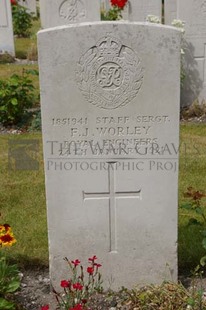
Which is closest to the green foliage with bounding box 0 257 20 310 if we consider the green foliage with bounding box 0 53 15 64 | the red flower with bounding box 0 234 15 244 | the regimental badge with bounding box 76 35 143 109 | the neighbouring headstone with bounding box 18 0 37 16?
the red flower with bounding box 0 234 15 244

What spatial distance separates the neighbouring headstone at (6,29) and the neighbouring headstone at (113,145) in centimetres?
907

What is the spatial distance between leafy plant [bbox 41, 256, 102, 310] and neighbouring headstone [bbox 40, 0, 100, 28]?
7.09 meters

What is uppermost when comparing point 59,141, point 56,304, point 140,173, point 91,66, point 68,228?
point 91,66

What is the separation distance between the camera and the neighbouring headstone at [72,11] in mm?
9859

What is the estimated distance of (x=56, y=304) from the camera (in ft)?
11.4

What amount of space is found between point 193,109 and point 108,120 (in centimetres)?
453

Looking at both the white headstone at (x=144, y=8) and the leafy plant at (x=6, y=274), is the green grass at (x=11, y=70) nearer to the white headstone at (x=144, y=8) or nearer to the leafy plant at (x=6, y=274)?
the white headstone at (x=144, y=8)

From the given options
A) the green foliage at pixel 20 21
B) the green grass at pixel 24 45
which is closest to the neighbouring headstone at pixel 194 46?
the green grass at pixel 24 45

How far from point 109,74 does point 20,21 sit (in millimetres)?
13108

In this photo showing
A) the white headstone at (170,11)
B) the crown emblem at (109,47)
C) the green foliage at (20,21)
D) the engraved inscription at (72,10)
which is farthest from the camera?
the green foliage at (20,21)

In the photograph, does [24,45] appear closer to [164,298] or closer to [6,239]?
[6,239]

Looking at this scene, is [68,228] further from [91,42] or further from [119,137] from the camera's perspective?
[91,42]

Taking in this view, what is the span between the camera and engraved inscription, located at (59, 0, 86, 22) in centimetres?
984

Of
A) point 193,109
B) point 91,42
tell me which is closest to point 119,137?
point 91,42
